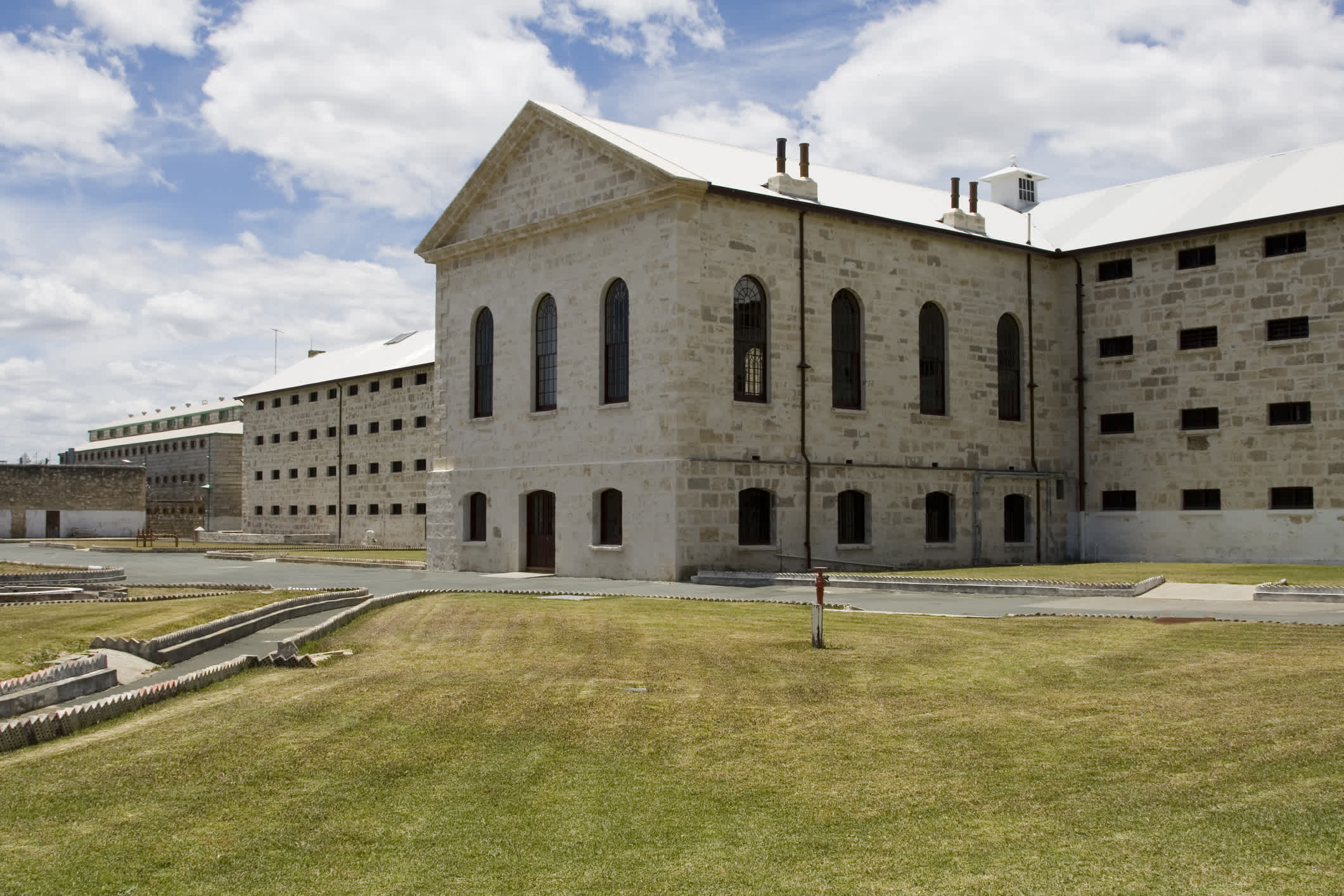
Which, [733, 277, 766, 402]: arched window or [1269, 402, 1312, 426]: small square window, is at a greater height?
[733, 277, 766, 402]: arched window

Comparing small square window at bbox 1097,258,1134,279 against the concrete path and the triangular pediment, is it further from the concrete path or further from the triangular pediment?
the triangular pediment

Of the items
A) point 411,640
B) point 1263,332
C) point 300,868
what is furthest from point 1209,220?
point 300,868

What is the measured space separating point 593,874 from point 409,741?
3353mm

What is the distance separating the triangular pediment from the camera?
101 ft

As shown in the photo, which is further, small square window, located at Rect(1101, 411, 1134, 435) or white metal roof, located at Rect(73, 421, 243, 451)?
white metal roof, located at Rect(73, 421, 243, 451)

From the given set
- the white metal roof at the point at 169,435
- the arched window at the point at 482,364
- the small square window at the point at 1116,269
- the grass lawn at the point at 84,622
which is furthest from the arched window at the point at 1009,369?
the white metal roof at the point at 169,435

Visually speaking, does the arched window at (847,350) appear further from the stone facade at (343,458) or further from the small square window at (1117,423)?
the stone facade at (343,458)

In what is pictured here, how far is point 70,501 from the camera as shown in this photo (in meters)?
73.6

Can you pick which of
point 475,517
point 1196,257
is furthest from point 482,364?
point 1196,257

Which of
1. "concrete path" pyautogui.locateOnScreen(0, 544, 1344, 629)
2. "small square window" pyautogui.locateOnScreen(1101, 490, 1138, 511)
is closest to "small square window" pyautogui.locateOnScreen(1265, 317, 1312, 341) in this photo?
"small square window" pyautogui.locateOnScreen(1101, 490, 1138, 511)

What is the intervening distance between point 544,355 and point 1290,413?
19760mm

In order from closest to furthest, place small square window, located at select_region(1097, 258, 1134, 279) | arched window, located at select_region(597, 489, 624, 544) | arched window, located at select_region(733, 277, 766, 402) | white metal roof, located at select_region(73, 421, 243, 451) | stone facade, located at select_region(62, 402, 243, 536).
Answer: arched window, located at select_region(733, 277, 766, 402), arched window, located at select_region(597, 489, 624, 544), small square window, located at select_region(1097, 258, 1134, 279), stone facade, located at select_region(62, 402, 243, 536), white metal roof, located at select_region(73, 421, 243, 451)

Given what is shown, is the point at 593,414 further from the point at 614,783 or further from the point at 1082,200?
the point at 614,783

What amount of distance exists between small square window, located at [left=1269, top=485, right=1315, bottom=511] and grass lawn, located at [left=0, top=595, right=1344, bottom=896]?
20.4 m
